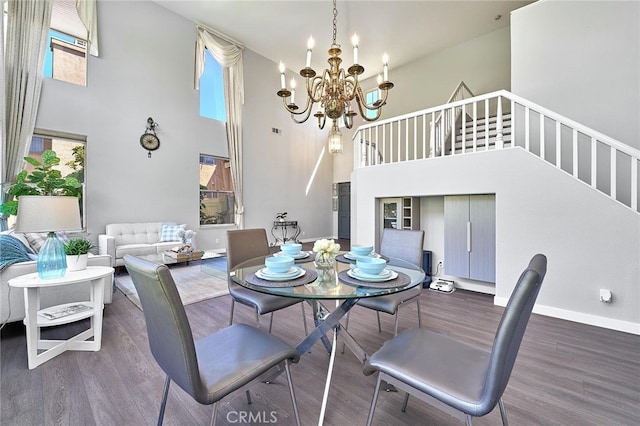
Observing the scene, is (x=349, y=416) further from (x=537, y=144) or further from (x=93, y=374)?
(x=537, y=144)

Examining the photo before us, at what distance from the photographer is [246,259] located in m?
2.41

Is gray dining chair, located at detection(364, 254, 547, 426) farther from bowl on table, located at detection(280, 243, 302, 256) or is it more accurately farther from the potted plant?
the potted plant

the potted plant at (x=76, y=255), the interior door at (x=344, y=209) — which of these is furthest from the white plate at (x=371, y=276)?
the interior door at (x=344, y=209)

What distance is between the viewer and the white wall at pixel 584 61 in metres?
3.15

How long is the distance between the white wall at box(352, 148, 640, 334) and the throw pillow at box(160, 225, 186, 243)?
4730 mm

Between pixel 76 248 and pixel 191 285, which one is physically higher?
pixel 76 248

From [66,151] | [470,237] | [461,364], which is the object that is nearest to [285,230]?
[66,151]

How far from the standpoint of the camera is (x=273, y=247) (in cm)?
722

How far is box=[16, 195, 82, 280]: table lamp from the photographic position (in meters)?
1.85

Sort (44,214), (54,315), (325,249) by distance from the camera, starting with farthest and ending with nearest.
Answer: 1. (54,315)
2. (44,214)
3. (325,249)

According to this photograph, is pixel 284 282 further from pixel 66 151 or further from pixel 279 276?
pixel 66 151

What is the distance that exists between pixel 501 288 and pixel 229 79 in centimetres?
664

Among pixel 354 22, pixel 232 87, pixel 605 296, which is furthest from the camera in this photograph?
pixel 232 87

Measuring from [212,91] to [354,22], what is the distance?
138 inches
